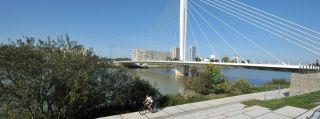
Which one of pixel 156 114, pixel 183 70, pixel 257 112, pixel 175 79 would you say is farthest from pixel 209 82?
pixel 183 70

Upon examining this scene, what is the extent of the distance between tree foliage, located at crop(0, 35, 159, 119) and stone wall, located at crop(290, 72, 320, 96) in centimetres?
885

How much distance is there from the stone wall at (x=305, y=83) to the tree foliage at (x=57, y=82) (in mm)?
8851

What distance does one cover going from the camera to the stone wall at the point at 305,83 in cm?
1309

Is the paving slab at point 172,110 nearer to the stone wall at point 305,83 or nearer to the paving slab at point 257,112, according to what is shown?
the paving slab at point 257,112

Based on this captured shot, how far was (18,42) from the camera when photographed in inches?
373

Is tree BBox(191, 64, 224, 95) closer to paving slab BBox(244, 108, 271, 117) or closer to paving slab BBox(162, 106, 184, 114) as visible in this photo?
paving slab BBox(162, 106, 184, 114)

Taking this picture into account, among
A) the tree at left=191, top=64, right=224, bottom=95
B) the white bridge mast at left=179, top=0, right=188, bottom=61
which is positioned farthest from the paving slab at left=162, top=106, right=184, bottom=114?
the white bridge mast at left=179, top=0, right=188, bottom=61

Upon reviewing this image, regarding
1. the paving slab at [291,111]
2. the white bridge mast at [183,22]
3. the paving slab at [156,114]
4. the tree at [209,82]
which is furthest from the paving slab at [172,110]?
the white bridge mast at [183,22]

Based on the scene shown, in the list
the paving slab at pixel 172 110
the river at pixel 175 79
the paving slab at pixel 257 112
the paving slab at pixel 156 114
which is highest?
the paving slab at pixel 257 112

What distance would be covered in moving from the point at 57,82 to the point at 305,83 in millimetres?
11940

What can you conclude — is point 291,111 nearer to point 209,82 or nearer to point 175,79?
point 209,82

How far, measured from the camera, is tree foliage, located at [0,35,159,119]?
8.99 m

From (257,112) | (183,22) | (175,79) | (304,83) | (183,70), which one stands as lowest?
(175,79)

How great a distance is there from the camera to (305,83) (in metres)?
13.2
